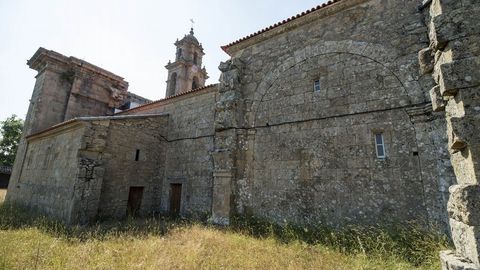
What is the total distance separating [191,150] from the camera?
998cm

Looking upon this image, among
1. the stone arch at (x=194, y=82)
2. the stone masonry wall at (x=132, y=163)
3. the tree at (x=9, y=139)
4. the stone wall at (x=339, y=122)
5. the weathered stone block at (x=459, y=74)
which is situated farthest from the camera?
the tree at (x=9, y=139)

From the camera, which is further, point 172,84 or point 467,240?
point 172,84

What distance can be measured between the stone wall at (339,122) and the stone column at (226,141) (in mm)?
54

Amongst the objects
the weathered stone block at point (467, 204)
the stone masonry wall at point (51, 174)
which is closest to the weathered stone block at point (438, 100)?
the weathered stone block at point (467, 204)

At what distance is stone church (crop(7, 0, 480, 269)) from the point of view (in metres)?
3.25

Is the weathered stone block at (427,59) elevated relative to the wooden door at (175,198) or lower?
elevated

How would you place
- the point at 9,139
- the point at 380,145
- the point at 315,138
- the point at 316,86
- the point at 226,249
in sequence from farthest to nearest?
the point at 9,139 → the point at 316,86 → the point at 315,138 → the point at 380,145 → the point at 226,249

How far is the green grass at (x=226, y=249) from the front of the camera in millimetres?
4113

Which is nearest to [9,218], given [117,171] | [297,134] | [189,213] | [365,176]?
[117,171]

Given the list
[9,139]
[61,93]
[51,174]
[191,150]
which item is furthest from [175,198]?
[9,139]

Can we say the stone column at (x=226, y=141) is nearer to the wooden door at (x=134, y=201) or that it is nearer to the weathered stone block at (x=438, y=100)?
the wooden door at (x=134, y=201)

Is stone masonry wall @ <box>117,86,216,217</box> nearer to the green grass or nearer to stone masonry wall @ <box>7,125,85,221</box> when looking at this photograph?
the green grass

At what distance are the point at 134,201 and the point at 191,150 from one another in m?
3.13

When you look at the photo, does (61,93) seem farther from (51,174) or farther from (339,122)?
(339,122)
